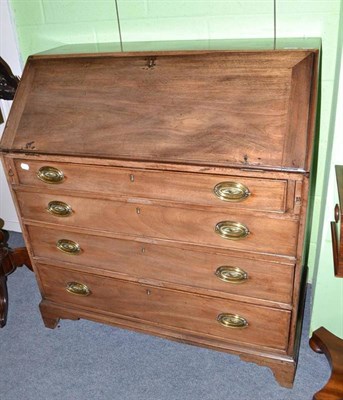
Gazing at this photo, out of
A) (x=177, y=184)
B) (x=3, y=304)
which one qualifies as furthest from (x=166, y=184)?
(x=3, y=304)

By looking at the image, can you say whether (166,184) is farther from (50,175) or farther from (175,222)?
(50,175)

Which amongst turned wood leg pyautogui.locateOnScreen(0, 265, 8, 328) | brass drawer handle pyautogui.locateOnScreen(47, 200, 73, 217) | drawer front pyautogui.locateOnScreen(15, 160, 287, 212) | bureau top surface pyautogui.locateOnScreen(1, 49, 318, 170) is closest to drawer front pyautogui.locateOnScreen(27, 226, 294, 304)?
brass drawer handle pyautogui.locateOnScreen(47, 200, 73, 217)

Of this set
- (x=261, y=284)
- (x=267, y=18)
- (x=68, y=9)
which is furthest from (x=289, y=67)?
(x=68, y=9)

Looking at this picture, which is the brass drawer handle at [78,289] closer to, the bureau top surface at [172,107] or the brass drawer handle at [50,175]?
the brass drawer handle at [50,175]

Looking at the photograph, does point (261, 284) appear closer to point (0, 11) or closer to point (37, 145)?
point (37, 145)

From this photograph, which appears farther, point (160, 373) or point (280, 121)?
point (160, 373)

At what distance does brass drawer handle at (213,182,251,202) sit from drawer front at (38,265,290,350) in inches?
18.8

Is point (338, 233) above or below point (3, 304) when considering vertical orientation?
above

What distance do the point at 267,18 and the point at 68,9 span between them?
37.2 inches

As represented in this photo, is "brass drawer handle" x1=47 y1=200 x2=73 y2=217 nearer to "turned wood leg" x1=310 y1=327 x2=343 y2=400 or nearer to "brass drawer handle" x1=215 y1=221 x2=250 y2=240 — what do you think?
"brass drawer handle" x1=215 y1=221 x2=250 y2=240

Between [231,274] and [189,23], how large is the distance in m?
1.11

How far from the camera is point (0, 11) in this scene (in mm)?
2107

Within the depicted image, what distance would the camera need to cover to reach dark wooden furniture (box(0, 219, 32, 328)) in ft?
7.13

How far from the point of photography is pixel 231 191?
1353 millimetres
